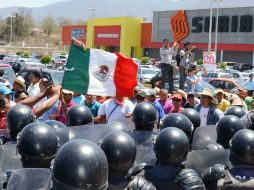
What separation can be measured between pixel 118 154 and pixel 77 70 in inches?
153

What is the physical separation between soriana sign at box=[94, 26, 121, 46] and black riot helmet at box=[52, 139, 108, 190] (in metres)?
53.2

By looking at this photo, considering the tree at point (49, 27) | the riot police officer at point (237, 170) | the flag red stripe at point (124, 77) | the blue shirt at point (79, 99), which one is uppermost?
the tree at point (49, 27)

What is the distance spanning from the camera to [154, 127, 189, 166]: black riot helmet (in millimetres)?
4699

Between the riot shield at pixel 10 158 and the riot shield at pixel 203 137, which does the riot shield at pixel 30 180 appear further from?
the riot shield at pixel 203 137

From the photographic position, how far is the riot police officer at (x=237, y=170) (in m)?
4.57

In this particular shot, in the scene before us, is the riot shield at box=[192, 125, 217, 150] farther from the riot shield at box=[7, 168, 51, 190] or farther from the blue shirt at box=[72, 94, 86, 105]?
the blue shirt at box=[72, 94, 86, 105]

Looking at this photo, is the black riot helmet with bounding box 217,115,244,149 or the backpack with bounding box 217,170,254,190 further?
the black riot helmet with bounding box 217,115,244,149

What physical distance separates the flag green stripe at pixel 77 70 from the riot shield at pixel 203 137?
2254 mm

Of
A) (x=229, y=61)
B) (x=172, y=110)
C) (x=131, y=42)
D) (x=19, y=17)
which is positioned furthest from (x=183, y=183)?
(x=19, y=17)

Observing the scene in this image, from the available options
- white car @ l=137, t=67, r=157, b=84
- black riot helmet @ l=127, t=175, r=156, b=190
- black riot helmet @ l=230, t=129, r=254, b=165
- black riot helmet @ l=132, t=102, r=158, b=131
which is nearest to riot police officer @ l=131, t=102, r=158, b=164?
black riot helmet @ l=132, t=102, r=158, b=131

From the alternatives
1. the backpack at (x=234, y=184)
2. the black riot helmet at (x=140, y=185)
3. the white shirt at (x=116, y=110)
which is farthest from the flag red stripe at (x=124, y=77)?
the black riot helmet at (x=140, y=185)

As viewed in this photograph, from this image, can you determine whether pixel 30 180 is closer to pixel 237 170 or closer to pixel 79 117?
pixel 237 170

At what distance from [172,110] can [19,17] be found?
324 ft

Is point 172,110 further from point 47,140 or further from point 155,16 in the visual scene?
point 155,16
